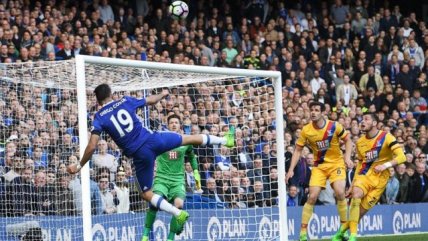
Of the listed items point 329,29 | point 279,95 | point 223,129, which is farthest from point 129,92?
point 329,29

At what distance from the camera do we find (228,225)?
1848 cm

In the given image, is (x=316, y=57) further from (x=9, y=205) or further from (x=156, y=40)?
(x=9, y=205)

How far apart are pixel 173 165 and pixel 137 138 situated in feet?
6.82

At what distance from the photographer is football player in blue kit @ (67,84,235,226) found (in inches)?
550

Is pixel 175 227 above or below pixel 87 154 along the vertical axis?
below

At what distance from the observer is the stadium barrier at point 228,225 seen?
1625 cm

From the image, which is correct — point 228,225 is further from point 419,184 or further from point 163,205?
point 419,184

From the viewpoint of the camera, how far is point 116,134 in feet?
46.3

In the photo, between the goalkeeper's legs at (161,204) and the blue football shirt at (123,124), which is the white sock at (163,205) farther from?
the blue football shirt at (123,124)

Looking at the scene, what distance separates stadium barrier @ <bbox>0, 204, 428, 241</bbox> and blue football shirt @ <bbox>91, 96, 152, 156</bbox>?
2468 mm

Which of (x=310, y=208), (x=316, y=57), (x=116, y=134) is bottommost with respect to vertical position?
(x=310, y=208)

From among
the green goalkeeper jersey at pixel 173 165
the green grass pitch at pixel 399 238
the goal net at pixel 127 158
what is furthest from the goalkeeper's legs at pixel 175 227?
the green grass pitch at pixel 399 238

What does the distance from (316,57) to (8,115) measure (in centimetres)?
1203

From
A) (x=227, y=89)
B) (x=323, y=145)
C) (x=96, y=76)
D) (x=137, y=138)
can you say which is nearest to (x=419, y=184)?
(x=227, y=89)
